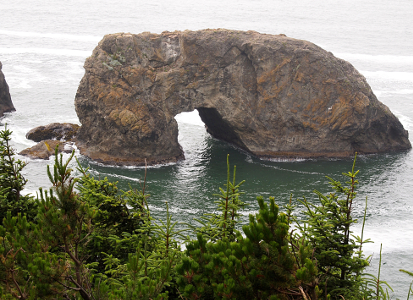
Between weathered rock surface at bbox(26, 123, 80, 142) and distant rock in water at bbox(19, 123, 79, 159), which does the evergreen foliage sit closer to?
distant rock in water at bbox(19, 123, 79, 159)

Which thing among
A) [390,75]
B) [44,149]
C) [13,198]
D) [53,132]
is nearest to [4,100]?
[53,132]

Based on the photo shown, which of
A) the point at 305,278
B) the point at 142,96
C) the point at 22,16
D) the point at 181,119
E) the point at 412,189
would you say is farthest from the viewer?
the point at 22,16

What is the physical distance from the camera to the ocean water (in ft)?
132

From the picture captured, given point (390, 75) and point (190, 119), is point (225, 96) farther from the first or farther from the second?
point (390, 75)

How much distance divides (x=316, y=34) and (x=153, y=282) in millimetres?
117625

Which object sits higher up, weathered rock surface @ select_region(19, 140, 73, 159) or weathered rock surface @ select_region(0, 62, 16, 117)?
weathered rock surface @ select_region(0, 62, 16, 117)

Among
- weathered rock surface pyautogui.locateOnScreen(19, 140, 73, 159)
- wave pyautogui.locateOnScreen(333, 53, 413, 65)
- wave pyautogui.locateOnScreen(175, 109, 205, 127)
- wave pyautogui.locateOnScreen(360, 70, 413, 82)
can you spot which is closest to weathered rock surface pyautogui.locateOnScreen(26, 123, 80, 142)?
weathered rock surface pyautogui.locateOnScreen(19, 140, 73, 159)

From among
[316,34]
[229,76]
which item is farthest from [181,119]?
[316,34]

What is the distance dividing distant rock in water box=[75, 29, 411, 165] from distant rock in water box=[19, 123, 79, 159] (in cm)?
219

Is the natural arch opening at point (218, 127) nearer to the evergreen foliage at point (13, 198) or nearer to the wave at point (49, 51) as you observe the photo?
the evergreen foliage at point (13, 198)

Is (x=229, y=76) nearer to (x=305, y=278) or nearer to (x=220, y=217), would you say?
(x=220, y=217)

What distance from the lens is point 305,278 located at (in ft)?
26.9

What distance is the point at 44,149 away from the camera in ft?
163

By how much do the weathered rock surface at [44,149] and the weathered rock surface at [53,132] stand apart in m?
2.26
